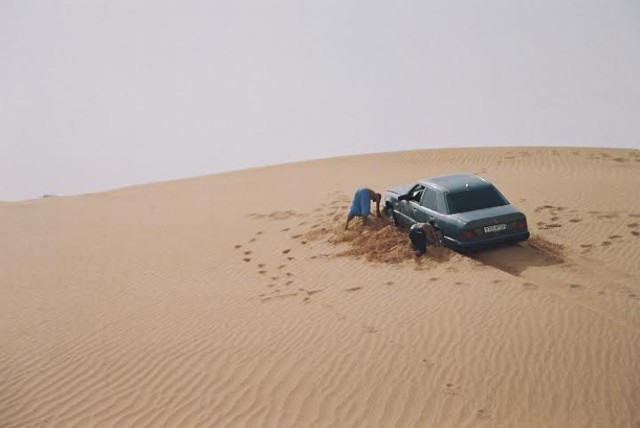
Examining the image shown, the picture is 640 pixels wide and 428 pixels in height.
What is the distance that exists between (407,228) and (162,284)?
16.9 feet

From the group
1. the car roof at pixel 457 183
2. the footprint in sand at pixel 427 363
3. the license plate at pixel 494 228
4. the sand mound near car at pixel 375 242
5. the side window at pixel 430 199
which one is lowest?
the footprint in sand at pixel 427 363

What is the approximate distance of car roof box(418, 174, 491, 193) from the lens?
10.3m

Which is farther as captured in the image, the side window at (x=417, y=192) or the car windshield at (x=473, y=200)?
the side window at (x=417, y=192)

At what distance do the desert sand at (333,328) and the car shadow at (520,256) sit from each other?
5 cm

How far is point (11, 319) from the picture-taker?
9758 mm

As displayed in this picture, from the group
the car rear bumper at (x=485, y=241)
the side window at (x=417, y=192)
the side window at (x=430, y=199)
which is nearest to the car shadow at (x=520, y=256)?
the car rear bumper at (x=485, y=241)

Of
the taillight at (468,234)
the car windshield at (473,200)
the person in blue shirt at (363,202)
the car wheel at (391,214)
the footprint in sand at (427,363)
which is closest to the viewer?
the footprint in sand at (427,363)

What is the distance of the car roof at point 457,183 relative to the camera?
404 inches

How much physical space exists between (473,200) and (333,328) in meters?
3.88

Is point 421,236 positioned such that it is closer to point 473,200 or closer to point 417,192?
point 473,200

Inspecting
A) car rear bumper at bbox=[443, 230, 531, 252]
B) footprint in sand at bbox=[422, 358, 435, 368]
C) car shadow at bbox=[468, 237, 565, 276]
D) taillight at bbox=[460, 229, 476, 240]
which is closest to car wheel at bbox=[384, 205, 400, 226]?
car rear bumper at bbox=[443, 230, 531, 252]

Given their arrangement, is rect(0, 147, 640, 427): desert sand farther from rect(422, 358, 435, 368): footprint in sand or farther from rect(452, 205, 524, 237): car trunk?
rect(452, 205, 524, 237): car trunk

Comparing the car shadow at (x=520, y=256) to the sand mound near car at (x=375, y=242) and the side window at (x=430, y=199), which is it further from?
the side window at (x=430, y=199)

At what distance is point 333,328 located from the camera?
7770mm
